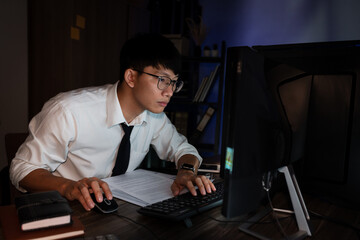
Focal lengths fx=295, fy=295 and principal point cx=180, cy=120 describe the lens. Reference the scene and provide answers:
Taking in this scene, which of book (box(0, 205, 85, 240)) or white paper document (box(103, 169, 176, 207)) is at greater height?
book (box(0, 205, 85, 240))

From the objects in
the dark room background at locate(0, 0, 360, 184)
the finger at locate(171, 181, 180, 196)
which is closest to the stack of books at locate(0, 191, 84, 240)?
the finger at locate(171, 181, 180, 196)

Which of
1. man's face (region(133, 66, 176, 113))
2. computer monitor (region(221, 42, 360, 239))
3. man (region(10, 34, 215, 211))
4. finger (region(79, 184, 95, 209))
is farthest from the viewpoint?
man's face (region(133, 66, 176, 113))

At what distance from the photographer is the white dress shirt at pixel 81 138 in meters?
1.15

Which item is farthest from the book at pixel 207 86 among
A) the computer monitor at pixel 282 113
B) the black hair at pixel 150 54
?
the computer monitor at pixel 282 113

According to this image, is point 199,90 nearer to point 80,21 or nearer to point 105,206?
point 80,21

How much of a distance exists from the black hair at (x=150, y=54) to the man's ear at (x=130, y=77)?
0.09ft

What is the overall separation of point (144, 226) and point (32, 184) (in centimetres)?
53

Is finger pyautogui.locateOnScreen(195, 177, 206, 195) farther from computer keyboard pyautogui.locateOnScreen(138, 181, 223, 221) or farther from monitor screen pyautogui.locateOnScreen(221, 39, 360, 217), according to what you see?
monitor screen pyautogui.locateOnScreen(221, 39, 360, 217)

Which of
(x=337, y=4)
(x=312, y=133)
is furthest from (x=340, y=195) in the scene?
(x=337, y=4)

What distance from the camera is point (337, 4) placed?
8.02 feet

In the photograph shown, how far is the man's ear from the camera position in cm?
143

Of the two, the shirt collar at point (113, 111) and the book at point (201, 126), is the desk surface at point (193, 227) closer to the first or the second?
the shirt collar at point (113, 111)

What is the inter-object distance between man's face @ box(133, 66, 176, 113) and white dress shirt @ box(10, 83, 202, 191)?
0.38ft

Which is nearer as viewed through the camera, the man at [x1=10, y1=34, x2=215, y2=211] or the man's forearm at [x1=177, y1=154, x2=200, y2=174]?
the man at [x1=10, y1=34, x2=215, y2=211]
